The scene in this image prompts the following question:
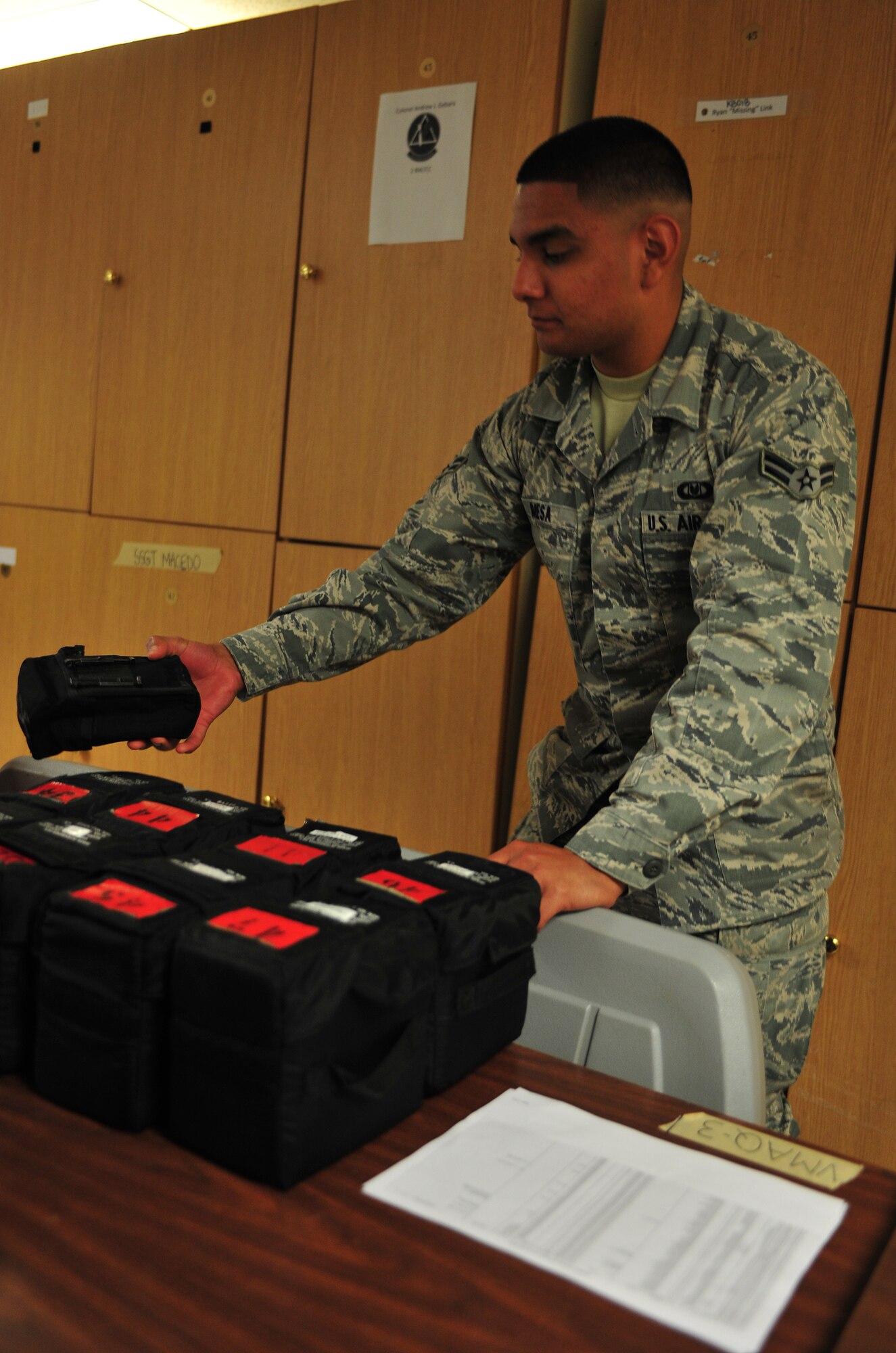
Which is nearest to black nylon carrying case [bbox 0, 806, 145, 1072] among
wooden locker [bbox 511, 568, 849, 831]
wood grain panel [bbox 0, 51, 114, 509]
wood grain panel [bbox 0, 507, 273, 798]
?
wooden locker [bbox 511, 568, 849, 831]

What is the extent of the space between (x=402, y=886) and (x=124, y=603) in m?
2.02

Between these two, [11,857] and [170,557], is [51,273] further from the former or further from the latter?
[11,857]

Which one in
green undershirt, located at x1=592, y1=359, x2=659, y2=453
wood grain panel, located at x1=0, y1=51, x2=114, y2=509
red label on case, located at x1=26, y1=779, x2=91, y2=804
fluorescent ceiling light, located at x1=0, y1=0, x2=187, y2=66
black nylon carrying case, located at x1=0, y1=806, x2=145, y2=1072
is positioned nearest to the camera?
black nylon carrying case, located at x1=0, y1=806, x2=145, y2=1072

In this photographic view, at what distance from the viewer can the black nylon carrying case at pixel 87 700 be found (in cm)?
111

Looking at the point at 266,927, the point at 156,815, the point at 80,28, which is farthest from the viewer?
the point at 80,28

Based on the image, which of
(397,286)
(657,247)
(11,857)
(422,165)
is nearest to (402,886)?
(11,857)

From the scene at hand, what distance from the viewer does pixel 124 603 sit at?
269 cm

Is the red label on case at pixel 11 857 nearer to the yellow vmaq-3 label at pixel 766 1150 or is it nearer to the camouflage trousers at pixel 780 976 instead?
the yellow vmaq-3 label at pixel 766 1150

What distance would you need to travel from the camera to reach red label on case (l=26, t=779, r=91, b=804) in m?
1.03

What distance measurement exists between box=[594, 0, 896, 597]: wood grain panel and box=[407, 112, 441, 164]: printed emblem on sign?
38 centimetres

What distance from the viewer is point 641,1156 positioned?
757 millimetres

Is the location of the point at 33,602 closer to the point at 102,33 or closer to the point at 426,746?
the point at 426,746

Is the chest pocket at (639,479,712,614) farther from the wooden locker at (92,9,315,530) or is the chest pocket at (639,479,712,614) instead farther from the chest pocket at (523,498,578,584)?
the wooden locker at (92,9,315,530)

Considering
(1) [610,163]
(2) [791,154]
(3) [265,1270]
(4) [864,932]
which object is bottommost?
(4) [864,932]
